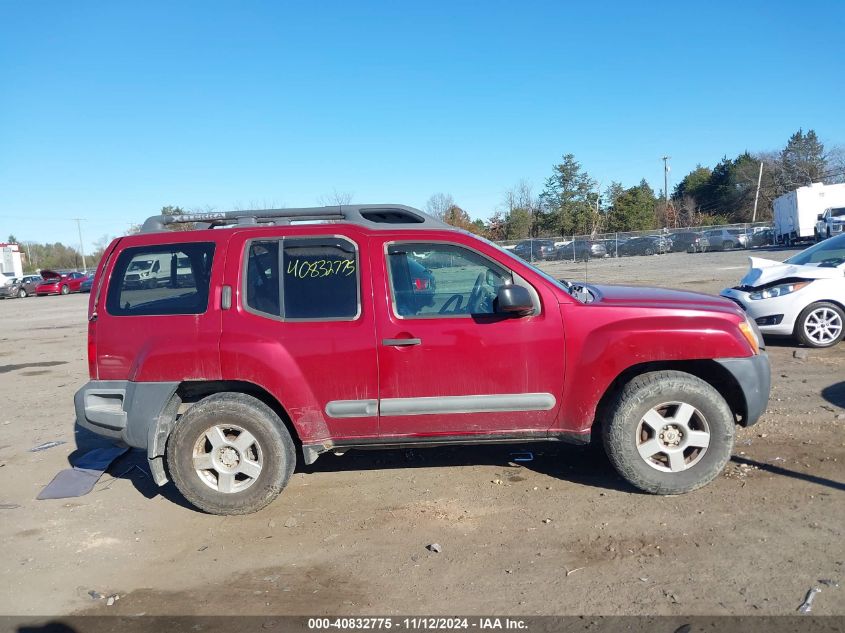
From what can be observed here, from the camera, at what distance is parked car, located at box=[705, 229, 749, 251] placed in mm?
43719

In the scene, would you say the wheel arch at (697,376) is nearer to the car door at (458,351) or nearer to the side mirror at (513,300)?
the car door at (458,351)

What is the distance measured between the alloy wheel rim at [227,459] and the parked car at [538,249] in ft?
132

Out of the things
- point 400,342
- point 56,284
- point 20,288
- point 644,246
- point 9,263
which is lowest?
point 400,342

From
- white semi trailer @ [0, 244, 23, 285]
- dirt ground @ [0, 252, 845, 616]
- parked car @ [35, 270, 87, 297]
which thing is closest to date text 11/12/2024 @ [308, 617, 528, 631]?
dirt ground @ [0, 252, 845, 616]

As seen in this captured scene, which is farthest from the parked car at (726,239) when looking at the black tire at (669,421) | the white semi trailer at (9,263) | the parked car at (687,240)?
the white semi trailer at (9,263)

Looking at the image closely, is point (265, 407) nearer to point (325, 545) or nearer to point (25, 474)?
point (325, 545)

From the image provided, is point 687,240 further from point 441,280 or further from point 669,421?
point 441,280

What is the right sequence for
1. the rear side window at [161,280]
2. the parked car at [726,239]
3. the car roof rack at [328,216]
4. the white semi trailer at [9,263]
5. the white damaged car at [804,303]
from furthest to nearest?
the parked car at [726,239]
the white semi trailer at [9,263]
the white damaged car at [804,303]
the car roof rack at [328,216]
the rear side window at [161,280]

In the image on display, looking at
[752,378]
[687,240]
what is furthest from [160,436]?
[687,240]

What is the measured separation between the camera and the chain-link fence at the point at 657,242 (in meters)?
43.6

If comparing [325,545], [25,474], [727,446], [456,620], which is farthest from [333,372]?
[25,474]

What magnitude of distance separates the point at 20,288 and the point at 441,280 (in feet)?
151

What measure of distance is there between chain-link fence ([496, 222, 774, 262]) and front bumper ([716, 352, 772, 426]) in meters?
39.6

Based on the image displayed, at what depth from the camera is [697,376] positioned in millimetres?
4504
